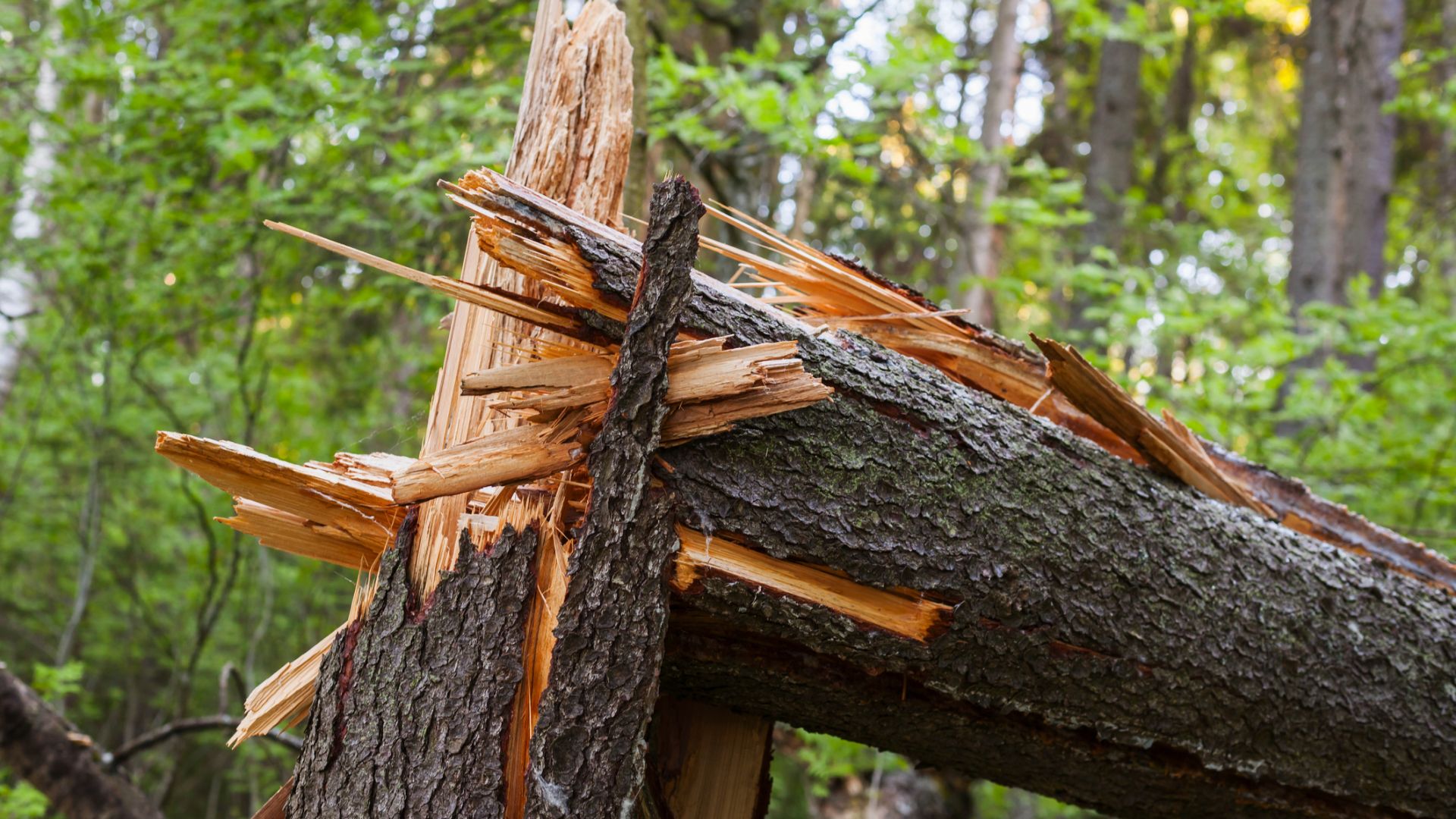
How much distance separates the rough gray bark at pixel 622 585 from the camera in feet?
4.09

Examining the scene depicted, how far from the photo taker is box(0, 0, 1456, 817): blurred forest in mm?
4098

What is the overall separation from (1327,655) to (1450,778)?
1.65 feet

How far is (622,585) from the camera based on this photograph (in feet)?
4.20

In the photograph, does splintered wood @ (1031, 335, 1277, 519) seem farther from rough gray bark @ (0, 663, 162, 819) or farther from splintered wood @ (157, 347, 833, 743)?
rough gray bark @ (0, 663, 162, 819)

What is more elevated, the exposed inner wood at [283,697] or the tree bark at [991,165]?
the tree bark at [991,165]

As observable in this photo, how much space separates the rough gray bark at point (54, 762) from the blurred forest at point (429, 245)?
0.74 metres

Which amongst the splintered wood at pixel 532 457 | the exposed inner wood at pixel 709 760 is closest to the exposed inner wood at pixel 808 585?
the splintered wood at pixel 532 457

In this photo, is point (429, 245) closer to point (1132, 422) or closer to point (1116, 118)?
point (1132, 422)

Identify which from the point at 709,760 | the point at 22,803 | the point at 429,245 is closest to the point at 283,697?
the point at 709,760

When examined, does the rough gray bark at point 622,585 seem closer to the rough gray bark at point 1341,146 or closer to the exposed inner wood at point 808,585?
the exposed inner wood at point 808,585

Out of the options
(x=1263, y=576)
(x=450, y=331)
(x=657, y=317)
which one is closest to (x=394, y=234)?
(x=450, y=331)

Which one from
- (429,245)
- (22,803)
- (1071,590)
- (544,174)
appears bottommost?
(22,803)

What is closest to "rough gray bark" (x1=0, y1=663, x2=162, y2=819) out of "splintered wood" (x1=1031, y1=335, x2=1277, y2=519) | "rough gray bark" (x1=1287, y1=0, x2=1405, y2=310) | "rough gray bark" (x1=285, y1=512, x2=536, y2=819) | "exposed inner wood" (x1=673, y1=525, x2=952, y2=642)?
"rough gray bark" (x1=285, y1=512, x2=536, y2=819)

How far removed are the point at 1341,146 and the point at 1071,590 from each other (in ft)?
25.4
